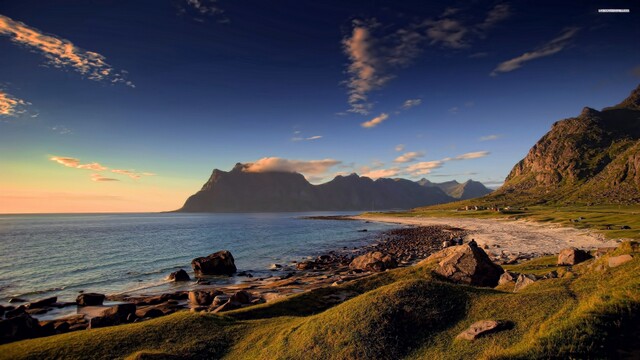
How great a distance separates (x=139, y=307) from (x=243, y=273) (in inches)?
763

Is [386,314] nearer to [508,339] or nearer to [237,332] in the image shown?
[508,339]

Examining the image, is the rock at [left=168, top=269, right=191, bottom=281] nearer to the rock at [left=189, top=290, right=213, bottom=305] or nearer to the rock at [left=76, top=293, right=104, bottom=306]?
the rock at [left=76, top=293, right=104, bottom=306]

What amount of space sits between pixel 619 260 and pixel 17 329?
115ft

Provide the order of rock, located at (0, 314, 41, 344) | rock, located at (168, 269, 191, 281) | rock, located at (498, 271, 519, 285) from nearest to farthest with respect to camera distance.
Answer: rock, located at (0, 314, 41, 344) < rock, located at (498, 271, 519, 285) < rock, located at (168, 269, 191, 281)

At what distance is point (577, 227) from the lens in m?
79.4

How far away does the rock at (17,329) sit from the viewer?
1948 centimetres

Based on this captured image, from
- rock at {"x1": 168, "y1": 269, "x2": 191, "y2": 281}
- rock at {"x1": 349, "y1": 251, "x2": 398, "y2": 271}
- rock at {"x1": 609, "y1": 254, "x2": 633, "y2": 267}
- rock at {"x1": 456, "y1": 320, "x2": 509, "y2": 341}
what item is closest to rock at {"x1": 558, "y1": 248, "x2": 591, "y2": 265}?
rock at {"x1": 609, "y1": 254, "x2": 633, "y2": 267}

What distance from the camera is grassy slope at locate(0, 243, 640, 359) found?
10.1m

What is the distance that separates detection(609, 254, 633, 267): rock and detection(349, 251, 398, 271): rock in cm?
2758

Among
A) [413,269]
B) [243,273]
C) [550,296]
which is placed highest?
[550,296]

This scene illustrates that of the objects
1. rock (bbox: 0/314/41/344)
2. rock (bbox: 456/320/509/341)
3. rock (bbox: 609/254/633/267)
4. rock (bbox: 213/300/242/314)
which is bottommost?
rock (bbox: 213/300/242/314)

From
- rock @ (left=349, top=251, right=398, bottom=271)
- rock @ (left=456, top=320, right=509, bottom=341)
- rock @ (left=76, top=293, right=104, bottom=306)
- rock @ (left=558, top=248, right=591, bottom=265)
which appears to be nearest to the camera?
rock @ (left=456, top=320, right=509, bottom=341)

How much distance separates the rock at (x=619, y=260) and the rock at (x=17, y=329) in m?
34.4

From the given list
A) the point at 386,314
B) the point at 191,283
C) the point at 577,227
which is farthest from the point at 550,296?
the point at 577,227
